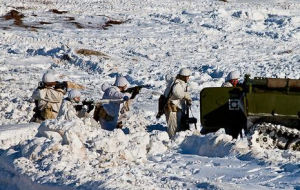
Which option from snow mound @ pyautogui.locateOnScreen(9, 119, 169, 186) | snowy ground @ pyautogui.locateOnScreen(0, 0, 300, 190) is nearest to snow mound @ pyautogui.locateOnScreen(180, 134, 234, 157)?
snowy ground @ pyautogui.locateOnScreen(0, 0, 300, 190)

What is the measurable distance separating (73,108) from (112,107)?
2.29 feet

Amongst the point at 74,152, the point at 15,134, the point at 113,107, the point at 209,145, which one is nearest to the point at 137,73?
the point at 113,107

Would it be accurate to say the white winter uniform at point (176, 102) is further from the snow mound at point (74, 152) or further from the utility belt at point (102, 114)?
the snow mound at point (74, 152)

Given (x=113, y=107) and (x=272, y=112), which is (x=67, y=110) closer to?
(x=113, y=107)

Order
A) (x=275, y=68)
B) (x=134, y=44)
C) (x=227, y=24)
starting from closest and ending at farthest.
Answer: (x=275, y=68), (x=134, y=44), (x=227, y=24)

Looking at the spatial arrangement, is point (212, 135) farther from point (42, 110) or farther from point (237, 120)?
point (42, 110)

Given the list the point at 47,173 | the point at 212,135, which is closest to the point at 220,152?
the point at 212,135

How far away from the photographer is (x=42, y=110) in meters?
12.8

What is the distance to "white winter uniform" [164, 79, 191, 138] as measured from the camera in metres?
12.3

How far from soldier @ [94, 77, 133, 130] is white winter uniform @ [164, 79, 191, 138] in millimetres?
747

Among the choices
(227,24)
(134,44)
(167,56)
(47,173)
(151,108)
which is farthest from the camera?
(227,24)

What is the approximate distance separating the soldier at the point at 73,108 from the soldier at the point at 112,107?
218 mm

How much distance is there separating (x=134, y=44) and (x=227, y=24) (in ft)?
17.3

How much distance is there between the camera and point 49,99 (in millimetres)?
12812
